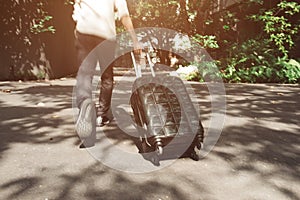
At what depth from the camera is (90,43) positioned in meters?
3.21

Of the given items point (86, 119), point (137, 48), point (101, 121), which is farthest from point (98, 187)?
point (101, 121)

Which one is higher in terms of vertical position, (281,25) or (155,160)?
(281,25)

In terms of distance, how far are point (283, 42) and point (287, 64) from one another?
1.57 m

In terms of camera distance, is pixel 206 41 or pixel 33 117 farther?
pixel 206 41

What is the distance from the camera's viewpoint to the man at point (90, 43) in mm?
2988

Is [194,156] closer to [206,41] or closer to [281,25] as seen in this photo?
[206,41]

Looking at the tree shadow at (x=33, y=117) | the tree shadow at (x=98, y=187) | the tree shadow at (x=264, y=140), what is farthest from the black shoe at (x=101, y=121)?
the tree shadow at (x=264, y=140)

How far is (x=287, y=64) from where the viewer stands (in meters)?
9.91

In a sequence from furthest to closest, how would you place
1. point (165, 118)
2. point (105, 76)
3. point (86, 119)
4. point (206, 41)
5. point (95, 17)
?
point (206, 41) → point (105, 76) → point (95, 17) → point (86, 119) → point (165, 118)

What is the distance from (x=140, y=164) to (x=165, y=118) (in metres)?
0.53

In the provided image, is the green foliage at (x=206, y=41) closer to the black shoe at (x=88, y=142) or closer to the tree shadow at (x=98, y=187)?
the black shoe at (x=88, y=142)

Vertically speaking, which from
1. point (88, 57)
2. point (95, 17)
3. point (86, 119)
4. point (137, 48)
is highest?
point (95, 17)

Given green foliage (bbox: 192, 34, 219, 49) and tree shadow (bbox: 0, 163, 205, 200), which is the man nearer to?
tree shadow (bbox: 0, 163, 205, 200)

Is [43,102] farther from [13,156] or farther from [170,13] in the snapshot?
[170,13]
